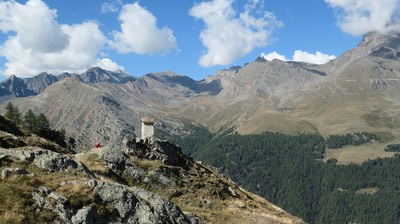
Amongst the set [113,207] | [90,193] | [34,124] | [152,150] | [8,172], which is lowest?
[113,207]

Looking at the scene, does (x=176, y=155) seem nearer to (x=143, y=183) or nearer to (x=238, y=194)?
(x=238, y=194)

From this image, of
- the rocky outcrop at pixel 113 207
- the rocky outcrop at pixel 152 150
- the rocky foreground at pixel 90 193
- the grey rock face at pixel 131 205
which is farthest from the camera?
the rocky outcrop at pixel 152 150

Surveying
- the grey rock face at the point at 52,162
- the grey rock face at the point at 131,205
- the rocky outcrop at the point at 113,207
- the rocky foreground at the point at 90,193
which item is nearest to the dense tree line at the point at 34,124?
the rocky foreground at the point at 90,193

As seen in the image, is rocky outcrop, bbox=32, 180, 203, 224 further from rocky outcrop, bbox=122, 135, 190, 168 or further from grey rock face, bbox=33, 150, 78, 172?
rocky outcrop, bbox=122, 135, 190, 168

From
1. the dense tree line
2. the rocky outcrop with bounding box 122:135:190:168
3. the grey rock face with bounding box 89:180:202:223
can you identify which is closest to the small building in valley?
the rocky outcrop with bounding box 122:135:190:168

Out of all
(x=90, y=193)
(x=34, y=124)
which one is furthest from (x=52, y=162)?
(x=34, y=124)

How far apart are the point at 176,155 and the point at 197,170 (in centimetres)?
442

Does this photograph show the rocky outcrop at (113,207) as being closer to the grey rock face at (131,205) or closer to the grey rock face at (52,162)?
the grey rock face at (131,205)

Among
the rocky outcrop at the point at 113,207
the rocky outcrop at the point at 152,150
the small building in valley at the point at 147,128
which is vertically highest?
the small building in valley at the point at 147,128

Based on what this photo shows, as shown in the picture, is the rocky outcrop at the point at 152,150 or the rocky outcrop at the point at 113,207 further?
the rocky outcrop at the point at 152,150

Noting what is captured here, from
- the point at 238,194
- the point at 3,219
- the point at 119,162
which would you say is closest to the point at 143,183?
the point at 119,162

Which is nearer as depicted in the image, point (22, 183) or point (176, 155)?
point (22, 183)

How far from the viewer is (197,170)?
7244 centimetres

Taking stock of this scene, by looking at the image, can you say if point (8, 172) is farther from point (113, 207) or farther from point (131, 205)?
point (131, 205)
